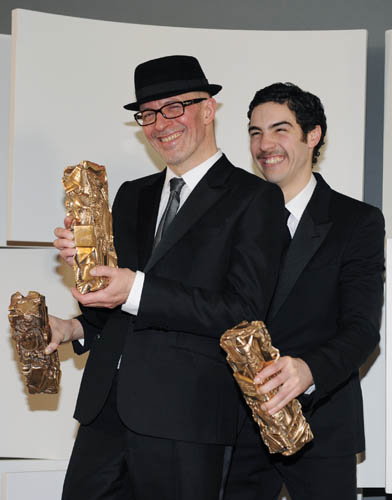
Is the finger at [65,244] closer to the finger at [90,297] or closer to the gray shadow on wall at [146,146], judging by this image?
the finger at [90,297]

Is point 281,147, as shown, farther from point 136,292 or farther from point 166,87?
point 136,292

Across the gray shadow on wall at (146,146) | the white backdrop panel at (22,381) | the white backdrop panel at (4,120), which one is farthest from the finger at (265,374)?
the white backdrop panel at (4,120)

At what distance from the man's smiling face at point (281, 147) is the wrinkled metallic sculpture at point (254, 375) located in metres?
0.82

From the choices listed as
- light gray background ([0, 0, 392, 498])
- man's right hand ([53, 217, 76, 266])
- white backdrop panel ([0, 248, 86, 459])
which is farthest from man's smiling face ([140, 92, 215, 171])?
light gray background ([0, 0, 392, 498])

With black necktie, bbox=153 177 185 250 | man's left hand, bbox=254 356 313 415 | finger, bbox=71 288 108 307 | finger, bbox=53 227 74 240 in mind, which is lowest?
man's left hand, bbox=254 356 313 415

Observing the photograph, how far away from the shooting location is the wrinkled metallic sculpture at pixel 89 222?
1808mm

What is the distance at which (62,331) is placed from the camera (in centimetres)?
214

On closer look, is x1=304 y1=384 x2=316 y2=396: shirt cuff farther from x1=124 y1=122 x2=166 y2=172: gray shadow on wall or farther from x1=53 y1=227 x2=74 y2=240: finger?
x1=124 y1=122 x2=166 y2=172: gray shadow on wall

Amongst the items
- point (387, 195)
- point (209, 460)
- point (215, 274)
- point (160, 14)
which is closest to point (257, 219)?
point (215, 274)

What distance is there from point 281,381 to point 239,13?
7.89 feet

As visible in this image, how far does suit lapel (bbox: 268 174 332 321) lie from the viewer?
88.5 inches

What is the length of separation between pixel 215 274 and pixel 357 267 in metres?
0.52

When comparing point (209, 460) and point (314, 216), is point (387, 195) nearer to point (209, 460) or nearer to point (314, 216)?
point (314, 216)

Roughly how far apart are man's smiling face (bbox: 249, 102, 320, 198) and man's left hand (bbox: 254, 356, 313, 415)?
78cm
